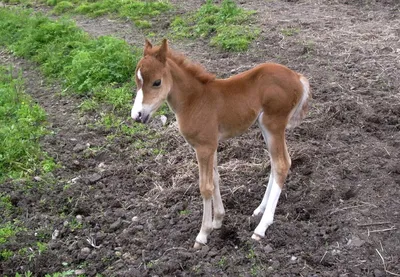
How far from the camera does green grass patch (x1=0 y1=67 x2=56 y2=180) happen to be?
610cm

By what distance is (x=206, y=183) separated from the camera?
439cm

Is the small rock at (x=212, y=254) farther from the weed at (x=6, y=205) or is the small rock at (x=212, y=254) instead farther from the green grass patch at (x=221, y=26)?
the green grass patch at (x=221, y=26)

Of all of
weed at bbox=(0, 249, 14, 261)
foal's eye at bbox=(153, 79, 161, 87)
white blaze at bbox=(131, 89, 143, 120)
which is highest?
foal's eye at bbox=(153, 79, 161, 87)

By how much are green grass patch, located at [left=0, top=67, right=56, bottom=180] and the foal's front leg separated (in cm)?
223

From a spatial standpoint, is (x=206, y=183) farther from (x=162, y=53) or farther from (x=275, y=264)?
(x=162, y=53)

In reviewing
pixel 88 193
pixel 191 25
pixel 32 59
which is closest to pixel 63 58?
pixel 32 59

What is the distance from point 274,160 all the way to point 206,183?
64 cm

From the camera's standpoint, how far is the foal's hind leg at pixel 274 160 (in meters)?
4.46

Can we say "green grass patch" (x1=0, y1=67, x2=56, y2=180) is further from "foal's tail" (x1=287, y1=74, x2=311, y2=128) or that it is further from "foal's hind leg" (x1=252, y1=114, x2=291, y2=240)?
"foal's tail" (x1=287, y1=74, x2=311, y2=128)

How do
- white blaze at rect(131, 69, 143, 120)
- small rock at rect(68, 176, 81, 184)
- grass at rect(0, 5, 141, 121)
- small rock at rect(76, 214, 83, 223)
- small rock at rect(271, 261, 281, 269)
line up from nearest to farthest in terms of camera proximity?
white blaze at rect(131, 69, 143, 120), small rock at rect(271, 261, 281, 269), small rock at rect(76, 214, 83, 223), small rock at rect(68, 176, 81, 184), grass at rect(0, 5, 141, 121)

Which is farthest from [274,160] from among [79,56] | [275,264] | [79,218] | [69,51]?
[69,51]

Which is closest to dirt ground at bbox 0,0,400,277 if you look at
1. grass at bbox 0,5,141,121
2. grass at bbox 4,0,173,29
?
grass at bbox 0,5,141,121

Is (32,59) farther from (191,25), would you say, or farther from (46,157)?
(46,157)

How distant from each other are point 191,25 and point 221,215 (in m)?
6.38
